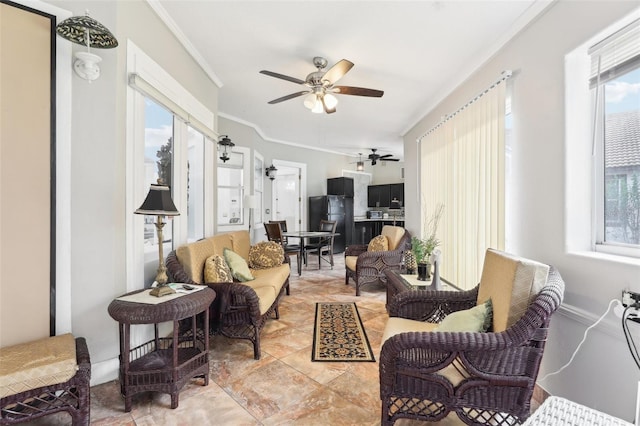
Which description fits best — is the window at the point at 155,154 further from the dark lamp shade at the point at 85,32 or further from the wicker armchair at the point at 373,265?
the wicker armchair at the point at 373,265

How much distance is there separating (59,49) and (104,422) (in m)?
2.25

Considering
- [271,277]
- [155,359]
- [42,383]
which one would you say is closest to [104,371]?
[155,359]

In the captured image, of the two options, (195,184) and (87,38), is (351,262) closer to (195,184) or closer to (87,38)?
(195,184)

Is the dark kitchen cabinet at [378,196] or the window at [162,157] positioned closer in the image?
the window at [162,157]

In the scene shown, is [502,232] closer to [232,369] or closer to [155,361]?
[232,369]

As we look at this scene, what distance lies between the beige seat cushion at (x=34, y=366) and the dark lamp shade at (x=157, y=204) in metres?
0.84

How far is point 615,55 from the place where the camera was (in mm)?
1601

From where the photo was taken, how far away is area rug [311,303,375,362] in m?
2.39

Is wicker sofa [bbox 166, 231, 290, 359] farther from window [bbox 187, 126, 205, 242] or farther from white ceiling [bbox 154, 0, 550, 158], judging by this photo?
white ceiling [bbox 154, 0, 550, 158]

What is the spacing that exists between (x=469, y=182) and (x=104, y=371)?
11.4 feet

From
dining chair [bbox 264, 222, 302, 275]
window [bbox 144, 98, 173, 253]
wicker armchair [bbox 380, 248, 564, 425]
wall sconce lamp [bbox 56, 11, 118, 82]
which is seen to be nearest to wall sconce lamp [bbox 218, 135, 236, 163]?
dining chair [bbox 264, 222, 302, 275]

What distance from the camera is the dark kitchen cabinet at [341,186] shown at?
7.67m

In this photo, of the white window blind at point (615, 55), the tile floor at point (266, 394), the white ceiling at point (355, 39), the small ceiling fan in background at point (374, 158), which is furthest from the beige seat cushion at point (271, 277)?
the small ceiling fan in background at point (374, 158)

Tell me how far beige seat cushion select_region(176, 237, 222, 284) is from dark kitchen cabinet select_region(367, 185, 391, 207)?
6.68 m
